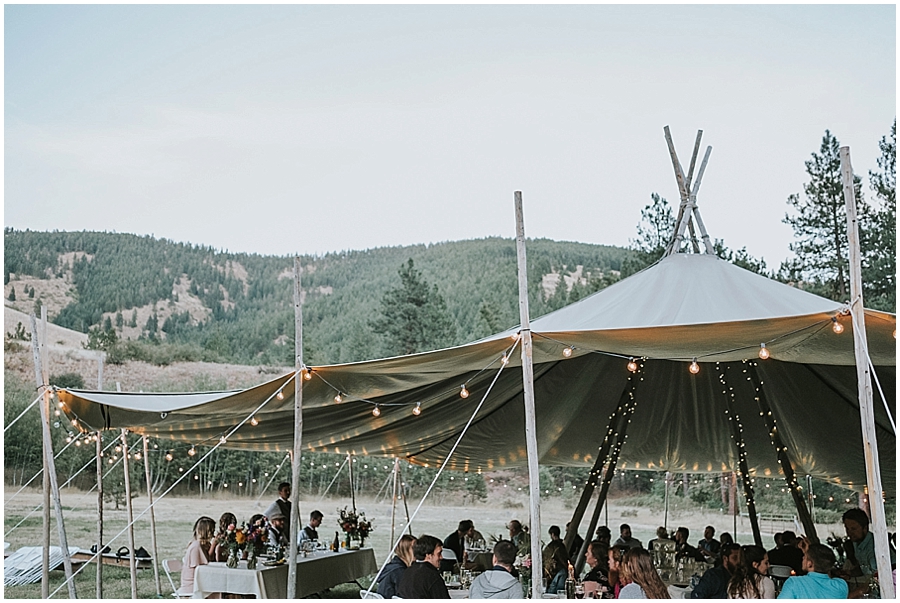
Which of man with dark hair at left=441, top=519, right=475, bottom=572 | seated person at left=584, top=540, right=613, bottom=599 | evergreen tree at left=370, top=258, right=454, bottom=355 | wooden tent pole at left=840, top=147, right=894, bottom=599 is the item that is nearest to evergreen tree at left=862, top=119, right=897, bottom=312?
man with dark hair at left=441, top=519, right=475, bottom=572

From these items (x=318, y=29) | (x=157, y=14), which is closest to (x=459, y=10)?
(x=318, y=29)

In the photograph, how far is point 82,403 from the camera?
7402 millimetres

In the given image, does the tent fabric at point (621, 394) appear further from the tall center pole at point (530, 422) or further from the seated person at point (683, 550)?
the seated person at point (683, 550)

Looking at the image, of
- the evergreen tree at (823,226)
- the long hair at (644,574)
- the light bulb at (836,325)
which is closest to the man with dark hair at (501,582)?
the long hair at (644,574)

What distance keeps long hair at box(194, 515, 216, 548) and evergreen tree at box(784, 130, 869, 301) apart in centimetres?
1627

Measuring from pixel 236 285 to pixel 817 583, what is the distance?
44.6m

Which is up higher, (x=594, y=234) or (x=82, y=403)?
(x=594, y=234)

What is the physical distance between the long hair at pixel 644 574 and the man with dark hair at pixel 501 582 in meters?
0.85

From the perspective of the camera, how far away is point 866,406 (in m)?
4.15

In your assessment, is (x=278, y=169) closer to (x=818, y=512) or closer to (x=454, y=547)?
(x=818, y=512)

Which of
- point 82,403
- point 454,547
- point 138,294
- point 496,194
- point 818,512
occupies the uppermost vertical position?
point 496,194

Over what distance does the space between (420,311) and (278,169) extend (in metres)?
22.0

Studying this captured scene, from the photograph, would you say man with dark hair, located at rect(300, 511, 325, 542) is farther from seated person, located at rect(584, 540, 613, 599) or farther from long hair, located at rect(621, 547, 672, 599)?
long hair, located at rect(621, 547, 672, 599)

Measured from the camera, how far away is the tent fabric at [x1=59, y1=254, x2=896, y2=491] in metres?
5.25
